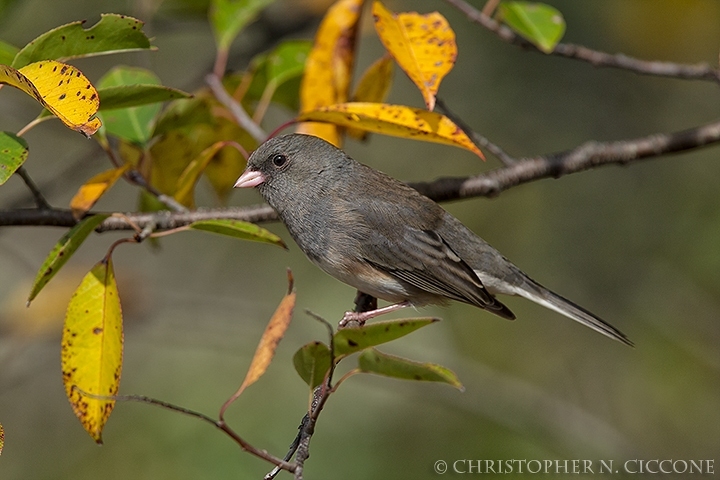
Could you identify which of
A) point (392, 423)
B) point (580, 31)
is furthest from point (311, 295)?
point (580, 31)

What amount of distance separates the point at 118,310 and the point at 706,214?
3.25 meters

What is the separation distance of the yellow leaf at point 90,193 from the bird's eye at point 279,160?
0.64 metres

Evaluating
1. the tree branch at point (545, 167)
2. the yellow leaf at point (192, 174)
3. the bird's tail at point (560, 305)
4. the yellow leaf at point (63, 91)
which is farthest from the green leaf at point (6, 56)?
the bird's tail at point (560, 305)

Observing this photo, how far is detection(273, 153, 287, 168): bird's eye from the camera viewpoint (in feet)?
8.43

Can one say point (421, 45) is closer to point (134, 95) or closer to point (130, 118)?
point (134, 95)

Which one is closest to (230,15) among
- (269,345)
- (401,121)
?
(401,121)

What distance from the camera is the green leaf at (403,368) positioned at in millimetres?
1419

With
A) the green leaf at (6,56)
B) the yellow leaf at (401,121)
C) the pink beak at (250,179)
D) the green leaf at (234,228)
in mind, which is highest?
the yellow leaf at (401,121)

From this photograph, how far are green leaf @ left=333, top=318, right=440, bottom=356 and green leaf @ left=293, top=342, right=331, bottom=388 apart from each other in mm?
37

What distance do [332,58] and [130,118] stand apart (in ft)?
2.21

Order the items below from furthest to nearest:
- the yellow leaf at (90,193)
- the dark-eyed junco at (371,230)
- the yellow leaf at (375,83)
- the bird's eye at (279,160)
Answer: the bird's eye at (279,160), the dark-eyed junco at (371,230), the yellow leaf at (375,83), the yellow leaf at (90,193)

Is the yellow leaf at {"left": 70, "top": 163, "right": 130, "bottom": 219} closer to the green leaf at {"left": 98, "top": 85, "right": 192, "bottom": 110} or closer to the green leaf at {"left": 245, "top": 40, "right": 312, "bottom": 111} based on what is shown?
the green leaf at {"left": 98, "top": 85, "right": 192, "bottom": 110}

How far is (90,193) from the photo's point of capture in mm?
2006

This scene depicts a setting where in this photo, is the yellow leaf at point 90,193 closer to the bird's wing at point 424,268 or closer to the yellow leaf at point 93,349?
the yellow leaf at point 93,349
